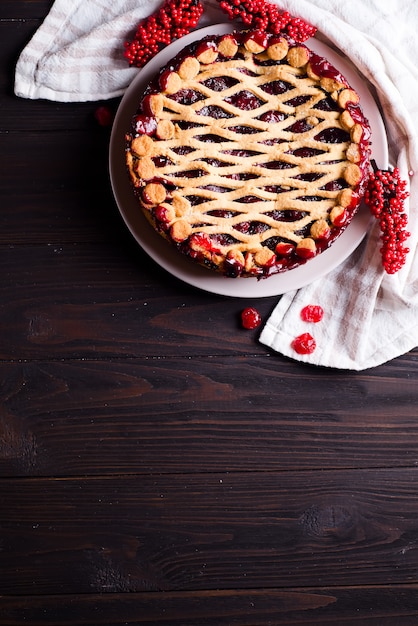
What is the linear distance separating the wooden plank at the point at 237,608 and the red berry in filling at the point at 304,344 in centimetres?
48

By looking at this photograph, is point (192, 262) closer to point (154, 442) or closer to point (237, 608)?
point (154, 442)

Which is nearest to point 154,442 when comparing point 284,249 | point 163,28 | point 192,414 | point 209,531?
point 192,414

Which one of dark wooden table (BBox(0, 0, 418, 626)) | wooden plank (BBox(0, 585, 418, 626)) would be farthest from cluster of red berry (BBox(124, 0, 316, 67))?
wooden plank (BBox(0, 585, 418, 626))

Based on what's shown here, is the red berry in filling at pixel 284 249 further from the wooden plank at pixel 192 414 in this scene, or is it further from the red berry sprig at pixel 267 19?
the red berry sprig at pixel 267 19

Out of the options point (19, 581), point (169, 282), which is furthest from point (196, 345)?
point (19, 581)

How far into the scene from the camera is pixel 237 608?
1.43 metres

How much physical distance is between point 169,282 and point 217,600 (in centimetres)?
64

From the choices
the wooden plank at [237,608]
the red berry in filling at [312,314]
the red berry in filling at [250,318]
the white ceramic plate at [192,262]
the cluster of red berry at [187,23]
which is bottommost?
the wooden plank at [237,608]

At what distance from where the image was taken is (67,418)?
1444 mm

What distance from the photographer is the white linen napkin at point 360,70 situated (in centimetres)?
134

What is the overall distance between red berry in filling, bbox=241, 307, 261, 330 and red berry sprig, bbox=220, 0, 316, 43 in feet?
1.67

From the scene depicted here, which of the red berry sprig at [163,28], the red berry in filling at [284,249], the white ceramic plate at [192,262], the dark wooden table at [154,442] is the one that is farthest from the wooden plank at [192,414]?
the red berry sprig at [163,28]

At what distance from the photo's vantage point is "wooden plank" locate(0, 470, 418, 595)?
1.43 meters

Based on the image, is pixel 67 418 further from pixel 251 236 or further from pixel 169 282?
pixel 251 236
